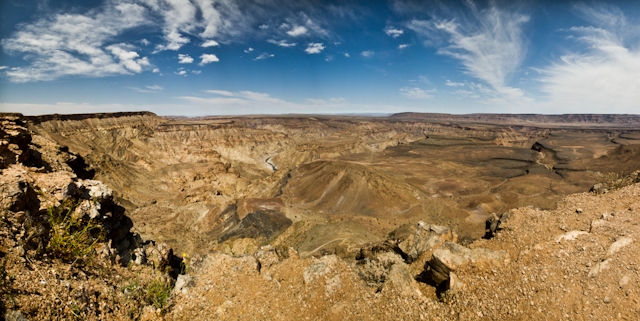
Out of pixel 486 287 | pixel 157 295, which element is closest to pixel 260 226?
pixel 157 295

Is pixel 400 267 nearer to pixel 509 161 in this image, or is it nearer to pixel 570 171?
pixel 570 171

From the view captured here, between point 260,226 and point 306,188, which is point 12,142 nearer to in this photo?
point 260,226

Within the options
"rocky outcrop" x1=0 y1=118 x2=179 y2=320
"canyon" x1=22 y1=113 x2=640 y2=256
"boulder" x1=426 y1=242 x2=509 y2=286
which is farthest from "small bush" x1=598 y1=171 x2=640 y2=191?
"rocky outcrop" x1=0 y1=118 x2=179 y2=320

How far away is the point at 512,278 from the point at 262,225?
117 feet

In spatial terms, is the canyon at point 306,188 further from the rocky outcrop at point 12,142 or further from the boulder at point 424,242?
the boulder at point 424,242

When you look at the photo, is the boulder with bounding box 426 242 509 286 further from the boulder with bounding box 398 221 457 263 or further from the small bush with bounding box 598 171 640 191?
the small bush with bounding box 598 171 640 191

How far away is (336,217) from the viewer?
45.2m

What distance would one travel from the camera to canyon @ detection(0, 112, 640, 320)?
857 cm

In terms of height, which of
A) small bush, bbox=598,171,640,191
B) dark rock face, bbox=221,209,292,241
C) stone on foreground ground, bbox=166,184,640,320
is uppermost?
small bush, bbox=598,171,640,191

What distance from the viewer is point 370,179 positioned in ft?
182

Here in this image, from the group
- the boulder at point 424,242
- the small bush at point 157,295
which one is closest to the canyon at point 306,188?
the boulder at point 424,242

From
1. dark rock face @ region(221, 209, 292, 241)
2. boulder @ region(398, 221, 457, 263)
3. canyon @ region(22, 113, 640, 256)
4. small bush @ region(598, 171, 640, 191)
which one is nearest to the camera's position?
boulder @ region(398, 221, 457, 263)

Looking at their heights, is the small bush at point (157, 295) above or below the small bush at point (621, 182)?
below

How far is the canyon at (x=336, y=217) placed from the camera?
857 cm
